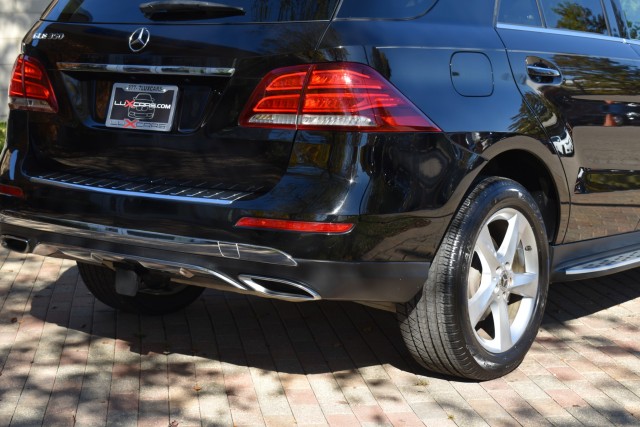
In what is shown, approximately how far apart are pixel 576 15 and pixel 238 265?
234 centimetres

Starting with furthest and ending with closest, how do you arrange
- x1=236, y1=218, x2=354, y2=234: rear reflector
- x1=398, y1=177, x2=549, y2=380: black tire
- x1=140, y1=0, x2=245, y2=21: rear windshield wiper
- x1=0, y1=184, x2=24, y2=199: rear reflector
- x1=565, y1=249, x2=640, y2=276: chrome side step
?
x1=565, y1=249, x2=640, y2=276: chrome side step < x1=0, y1=184, x2=24, y2=199: rear reflector < x1=398, y1=177, x2=549, y2=380: black tire < x1=140, y1=0, x2=245, y2=21: rear windshield wiper < x1=236, y1=218, x2=354, y2=234: rear reflector

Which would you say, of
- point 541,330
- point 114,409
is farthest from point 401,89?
point 541,330

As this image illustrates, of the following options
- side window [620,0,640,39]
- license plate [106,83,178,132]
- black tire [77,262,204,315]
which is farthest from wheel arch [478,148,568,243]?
black tire [77,262,204,315]

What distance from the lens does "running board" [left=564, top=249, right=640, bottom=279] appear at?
5008 mm

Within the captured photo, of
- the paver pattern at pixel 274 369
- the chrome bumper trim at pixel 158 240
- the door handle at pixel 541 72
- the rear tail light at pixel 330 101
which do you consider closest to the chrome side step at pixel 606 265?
the paver pattern at pixel 274 369

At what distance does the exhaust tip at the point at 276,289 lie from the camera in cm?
392

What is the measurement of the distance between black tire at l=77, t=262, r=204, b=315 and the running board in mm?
1889

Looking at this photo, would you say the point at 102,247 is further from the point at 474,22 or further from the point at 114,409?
the point at 474,22

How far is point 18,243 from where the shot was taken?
14.7 feet

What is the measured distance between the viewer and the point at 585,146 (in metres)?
4.95

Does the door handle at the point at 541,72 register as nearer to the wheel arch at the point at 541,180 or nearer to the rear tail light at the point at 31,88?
the wheel arch at the point at 541,180

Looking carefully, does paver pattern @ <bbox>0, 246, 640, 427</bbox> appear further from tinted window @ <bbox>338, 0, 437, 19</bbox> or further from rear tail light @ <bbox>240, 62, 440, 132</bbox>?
tinted window @ <bbox>338, 0, 437, 19</bbox>

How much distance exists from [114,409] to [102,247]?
0.64m

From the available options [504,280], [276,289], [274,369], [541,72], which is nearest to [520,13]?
[541,72]
